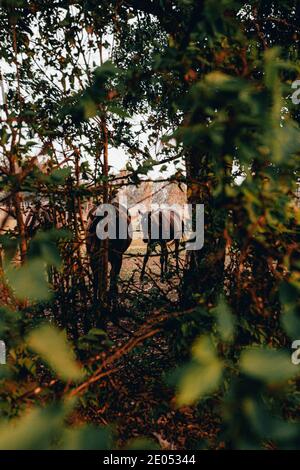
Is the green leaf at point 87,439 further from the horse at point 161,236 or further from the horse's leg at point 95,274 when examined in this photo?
the horse's leg at point 95,274

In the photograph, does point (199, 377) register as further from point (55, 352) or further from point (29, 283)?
point (29, 283)

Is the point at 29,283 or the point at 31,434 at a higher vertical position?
the point at 29,283

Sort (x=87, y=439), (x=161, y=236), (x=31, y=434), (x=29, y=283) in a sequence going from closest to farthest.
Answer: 1. (x=31, y=434)
2. (x=87, y=439)
3. (x=29, y=283)
4. (x=161, y=236)

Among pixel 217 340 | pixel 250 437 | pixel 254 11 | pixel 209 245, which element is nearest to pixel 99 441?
pixel 250 437

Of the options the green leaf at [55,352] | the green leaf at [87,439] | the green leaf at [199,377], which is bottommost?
the green leaf at [87,439]

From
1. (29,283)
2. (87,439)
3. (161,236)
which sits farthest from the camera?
(161,236)

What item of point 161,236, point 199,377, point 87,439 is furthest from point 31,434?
point 161,236

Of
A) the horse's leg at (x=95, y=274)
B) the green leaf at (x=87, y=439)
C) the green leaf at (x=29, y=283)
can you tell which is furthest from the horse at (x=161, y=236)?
the green leaf at (x=87, y=439)

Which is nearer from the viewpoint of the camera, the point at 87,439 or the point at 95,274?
the point at 87,439

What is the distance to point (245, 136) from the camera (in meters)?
1.04

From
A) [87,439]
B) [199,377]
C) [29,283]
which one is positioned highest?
[29,283]

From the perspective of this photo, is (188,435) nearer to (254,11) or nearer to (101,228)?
(101,228)

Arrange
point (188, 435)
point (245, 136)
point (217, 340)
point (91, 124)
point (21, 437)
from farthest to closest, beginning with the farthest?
point (91, 124) → point (188, 435) → point (217, 340) → point (245, 136) → point (21, 437)
